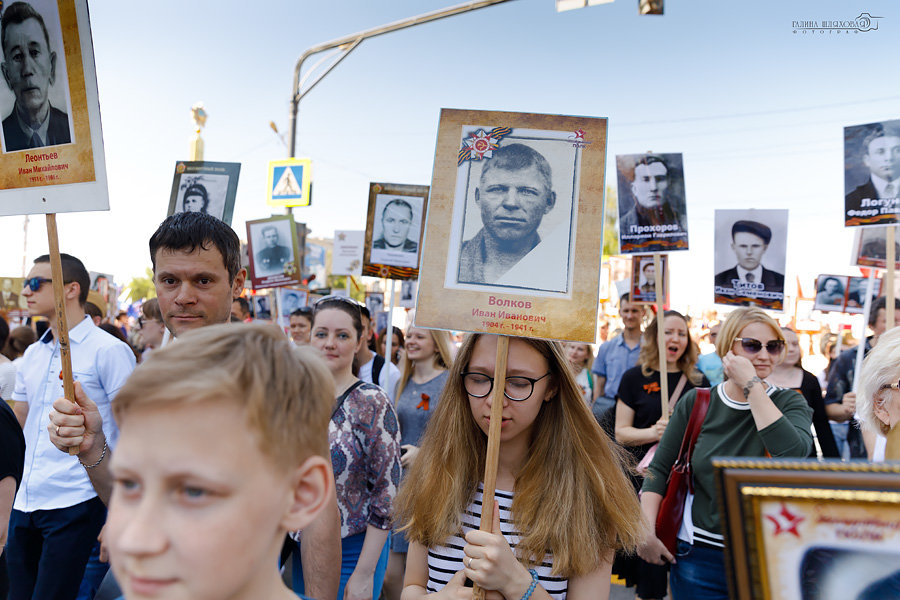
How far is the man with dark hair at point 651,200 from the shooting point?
520cm

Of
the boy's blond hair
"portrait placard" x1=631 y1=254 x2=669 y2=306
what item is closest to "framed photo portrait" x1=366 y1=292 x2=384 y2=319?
"portrait placard" x1=631 y1=254 x2=669 y2=306

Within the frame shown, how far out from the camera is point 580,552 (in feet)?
6.79

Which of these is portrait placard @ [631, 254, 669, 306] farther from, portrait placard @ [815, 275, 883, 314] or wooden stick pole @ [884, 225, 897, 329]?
portrait placard @ [815, 275, 883, 314]

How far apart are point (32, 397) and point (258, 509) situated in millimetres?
3418

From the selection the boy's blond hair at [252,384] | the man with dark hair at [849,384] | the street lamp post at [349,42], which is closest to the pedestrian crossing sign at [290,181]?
the street lamp post at [349,42]

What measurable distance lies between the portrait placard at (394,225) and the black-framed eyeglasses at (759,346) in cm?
330

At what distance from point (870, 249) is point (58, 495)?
648 centimetres

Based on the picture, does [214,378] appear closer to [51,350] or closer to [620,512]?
[620,512]

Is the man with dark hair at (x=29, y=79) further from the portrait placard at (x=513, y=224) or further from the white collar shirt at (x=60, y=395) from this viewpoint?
the white collar shirt at (x=60, y=395)

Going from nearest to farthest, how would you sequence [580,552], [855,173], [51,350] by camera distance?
[580,552], [51,350], [855,173]

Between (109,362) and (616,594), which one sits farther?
(616,594)

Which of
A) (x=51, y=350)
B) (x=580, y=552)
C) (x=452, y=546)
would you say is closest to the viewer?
(x=580, y=552)

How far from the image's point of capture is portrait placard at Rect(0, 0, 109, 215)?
2.14m

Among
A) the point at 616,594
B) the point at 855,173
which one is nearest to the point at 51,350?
the point at 616,594
